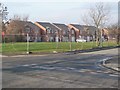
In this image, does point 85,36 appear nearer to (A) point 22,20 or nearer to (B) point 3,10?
(A) point 22,20

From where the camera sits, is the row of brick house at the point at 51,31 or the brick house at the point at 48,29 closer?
the row of brick house at the point at 51,31

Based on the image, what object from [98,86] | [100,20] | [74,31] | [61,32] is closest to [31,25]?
[61,32]

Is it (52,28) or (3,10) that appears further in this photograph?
(52,28)

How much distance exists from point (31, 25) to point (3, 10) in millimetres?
57142

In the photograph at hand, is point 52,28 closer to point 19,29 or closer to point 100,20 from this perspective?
point 19,29

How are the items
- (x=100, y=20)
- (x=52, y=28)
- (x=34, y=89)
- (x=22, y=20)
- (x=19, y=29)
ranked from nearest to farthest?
1. (x=34, y=89)
2. (x=100, y=20)
3. (x=19, y=29)
4. (x=22, y=20)
5. (x=52, y=28)

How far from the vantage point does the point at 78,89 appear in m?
10.2

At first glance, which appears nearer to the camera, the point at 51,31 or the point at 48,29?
the point at 48,29

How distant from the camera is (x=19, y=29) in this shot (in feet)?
299

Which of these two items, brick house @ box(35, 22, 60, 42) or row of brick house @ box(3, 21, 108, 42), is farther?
brick house @ box(35, 22, 60, 42)

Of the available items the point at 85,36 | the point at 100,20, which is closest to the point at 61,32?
the point at 85,36

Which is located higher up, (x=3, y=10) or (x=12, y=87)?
(x=3, y=10)

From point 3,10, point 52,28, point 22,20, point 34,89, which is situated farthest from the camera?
point 52,28

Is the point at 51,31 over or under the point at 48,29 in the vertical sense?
under
